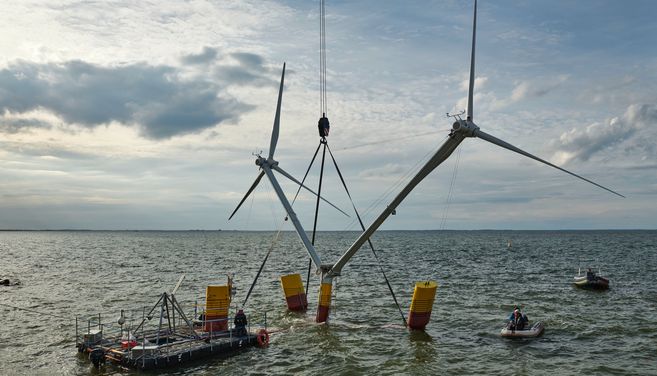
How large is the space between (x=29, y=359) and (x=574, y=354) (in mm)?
32905

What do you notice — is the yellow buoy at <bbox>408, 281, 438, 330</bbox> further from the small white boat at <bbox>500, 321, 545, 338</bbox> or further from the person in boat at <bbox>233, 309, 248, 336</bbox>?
the person in boat at <bbox>233, 309, 248, 336</bbox>

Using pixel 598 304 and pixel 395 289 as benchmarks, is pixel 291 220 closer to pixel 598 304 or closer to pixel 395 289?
pixel 395 289

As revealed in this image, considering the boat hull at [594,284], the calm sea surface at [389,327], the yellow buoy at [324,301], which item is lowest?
the calm sea surface at [389,327]

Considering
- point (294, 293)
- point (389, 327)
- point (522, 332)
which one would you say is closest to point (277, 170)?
point (294, 293)

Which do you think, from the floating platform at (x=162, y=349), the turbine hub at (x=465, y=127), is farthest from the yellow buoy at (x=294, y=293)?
the turbine hub at (x=465, y=127)

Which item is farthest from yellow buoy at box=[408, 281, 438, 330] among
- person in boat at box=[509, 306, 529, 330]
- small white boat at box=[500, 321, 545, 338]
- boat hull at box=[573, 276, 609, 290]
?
boat hull at box=[573, 276, 609, 290]

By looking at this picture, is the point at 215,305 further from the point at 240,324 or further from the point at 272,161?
the point at 272,161

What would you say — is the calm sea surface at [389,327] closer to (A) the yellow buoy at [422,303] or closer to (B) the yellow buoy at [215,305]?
(A) the yellow buoy at [422,303]

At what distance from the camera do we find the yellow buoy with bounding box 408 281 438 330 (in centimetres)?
3494

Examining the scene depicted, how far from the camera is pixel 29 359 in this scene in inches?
1211

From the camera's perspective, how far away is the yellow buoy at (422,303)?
115 ft

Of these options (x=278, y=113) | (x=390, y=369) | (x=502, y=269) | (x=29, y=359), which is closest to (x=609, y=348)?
(x=390, y=369)

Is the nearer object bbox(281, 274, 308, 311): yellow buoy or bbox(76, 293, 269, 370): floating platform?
bbox(76, 293, 269, 370): floating platform

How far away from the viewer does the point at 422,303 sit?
117 feet
